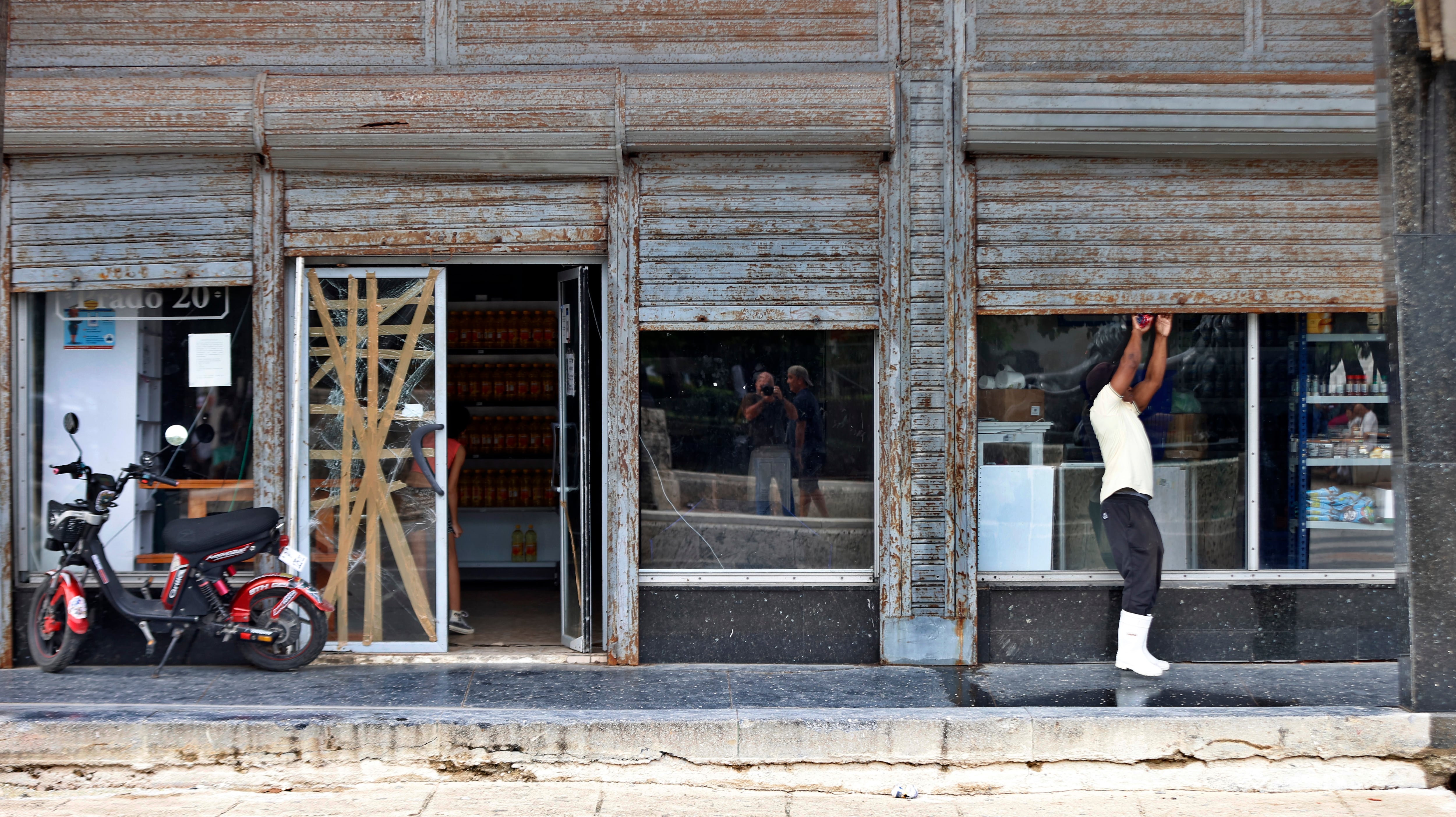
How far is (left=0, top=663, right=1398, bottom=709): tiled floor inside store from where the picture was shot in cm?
566

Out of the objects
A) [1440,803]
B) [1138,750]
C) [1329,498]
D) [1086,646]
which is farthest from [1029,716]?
[1329,498]

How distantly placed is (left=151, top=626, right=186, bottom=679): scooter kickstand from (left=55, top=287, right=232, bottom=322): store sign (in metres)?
1.86

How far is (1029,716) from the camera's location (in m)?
5.34

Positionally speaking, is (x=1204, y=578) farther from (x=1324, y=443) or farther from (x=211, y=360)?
(x=211, y=360)

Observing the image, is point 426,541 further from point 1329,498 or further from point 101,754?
point 1329,498

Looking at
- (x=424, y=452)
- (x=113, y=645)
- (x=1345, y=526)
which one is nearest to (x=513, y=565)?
(x=424, y=452)

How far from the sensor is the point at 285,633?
618cm

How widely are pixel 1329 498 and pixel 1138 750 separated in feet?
8.70

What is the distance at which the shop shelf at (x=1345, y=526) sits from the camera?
22.5 feet

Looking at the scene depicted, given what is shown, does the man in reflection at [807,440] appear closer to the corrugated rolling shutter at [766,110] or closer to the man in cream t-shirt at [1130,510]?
the corrugated rolling shutter at [766,110]

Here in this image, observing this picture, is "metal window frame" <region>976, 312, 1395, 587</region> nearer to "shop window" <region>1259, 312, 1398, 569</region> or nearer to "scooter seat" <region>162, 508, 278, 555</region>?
"shop window" <region>1259, 312, 1398, 569</region>

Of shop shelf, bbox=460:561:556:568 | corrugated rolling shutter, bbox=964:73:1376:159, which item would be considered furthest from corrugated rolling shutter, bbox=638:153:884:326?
shop shelf, bbox=460:561:556:568

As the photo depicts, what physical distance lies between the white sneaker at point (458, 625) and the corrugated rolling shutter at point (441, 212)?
2493 mm

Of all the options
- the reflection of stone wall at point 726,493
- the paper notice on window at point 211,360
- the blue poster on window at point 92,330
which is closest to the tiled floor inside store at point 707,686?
the reflection of stone wall at point 726,493
